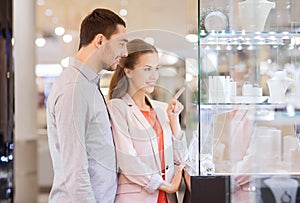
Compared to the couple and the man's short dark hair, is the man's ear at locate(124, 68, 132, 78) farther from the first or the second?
the man's short dark hair

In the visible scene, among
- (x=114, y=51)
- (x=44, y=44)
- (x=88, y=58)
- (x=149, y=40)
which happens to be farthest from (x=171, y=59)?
(x=44, y=44)

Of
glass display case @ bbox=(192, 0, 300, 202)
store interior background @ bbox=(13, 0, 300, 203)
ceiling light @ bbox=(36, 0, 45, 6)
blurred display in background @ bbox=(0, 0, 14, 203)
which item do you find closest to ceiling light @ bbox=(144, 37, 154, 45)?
store interior background @ bbox=(13, 0, 300, 203)

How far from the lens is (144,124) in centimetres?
174

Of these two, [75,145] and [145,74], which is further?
[145,74]

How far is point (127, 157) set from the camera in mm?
1695

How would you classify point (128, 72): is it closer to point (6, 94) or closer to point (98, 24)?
point (98, 24)

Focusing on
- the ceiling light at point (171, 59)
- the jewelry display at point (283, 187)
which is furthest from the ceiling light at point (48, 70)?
the jewelry display at point (283, 187)

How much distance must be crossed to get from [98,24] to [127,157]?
1.83ft

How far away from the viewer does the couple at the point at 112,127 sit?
166 cm

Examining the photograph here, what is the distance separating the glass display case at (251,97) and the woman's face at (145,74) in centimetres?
20

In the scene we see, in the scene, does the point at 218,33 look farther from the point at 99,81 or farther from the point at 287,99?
the point at 99,81

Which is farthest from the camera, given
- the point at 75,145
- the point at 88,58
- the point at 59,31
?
the point at 59,31

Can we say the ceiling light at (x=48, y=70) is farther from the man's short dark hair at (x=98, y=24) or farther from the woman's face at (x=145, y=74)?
the woman's face at (x=145, y=74)

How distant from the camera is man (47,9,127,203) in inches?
64.9
